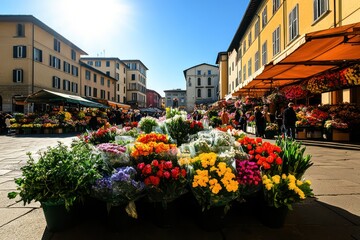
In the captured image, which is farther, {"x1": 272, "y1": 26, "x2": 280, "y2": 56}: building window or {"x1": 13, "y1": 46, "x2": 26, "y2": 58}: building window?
{"x1": 13, "y1": 46, "x2": 26, "y2": 58}: building window

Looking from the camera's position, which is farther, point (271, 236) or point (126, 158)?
point (126, 158)

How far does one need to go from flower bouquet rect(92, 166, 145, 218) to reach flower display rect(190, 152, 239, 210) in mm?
590

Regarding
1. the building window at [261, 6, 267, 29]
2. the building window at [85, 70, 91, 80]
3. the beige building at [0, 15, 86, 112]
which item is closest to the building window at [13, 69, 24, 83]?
the beige building at [0, 15, 86, 112]

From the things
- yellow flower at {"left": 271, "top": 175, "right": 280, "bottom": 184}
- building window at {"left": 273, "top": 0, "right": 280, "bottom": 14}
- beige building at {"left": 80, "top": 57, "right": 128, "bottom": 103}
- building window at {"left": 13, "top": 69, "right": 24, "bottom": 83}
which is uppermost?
beige building at {"left": 80, "top": 57, "right": 128, "bottom": 103}

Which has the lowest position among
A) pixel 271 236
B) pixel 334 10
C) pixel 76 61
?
pixel 271 236

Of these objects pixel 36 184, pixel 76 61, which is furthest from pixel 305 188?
pixel 76 61

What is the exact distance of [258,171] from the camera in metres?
2.84

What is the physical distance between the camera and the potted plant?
99.7 inches

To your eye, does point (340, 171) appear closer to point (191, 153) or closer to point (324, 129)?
point (191, 153)

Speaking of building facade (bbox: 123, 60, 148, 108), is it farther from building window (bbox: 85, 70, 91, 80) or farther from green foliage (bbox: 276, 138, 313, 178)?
green foliage (bbox: 276, 138, 313, 178)

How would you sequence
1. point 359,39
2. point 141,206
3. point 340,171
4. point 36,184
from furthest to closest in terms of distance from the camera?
point 359,39
point 340,171
point 141,206
point 36,184

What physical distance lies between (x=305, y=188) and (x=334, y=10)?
10042 millimetres

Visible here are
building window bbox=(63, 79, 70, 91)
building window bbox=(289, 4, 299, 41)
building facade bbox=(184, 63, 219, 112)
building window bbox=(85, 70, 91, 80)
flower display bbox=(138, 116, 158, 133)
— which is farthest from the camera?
building facade bbox=(184, 63, 219, 112)

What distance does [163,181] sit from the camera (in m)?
2.67
